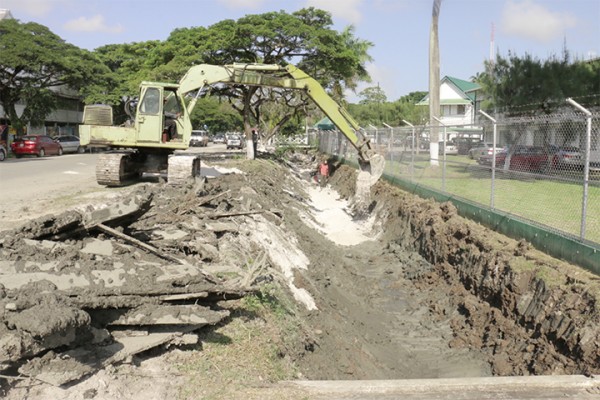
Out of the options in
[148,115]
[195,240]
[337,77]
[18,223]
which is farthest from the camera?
[337,77]

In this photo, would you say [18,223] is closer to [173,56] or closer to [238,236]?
[238,236]

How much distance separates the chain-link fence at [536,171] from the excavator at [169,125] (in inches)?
95.4

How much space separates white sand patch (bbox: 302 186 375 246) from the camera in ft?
48.6

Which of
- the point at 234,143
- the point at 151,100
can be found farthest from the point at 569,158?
the point at 234,143

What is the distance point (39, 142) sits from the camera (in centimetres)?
3186

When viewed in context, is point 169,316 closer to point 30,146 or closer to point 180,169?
point 180,169

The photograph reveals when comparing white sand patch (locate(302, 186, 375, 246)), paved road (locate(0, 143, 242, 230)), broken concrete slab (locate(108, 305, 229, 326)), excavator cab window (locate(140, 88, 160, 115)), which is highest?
excavator cab window (locate(140, 88, 160, 115))

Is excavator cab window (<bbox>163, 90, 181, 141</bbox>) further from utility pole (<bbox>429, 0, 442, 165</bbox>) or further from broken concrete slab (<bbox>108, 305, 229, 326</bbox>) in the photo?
broken concrete slab (<bbox>108, 305, 229, 326</bbox>)

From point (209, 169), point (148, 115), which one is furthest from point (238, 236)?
point (209, 169)

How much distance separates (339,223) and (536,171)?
6.67 meters

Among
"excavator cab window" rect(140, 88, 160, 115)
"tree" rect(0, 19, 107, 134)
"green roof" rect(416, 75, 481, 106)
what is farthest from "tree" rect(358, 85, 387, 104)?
"excavator cab window" rect(140, 88, 160, 115)

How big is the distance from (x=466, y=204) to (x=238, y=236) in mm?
5054

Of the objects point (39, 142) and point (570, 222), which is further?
point (39, 142)

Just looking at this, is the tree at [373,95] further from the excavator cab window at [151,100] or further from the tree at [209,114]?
the excavator cab window at [151,100]
